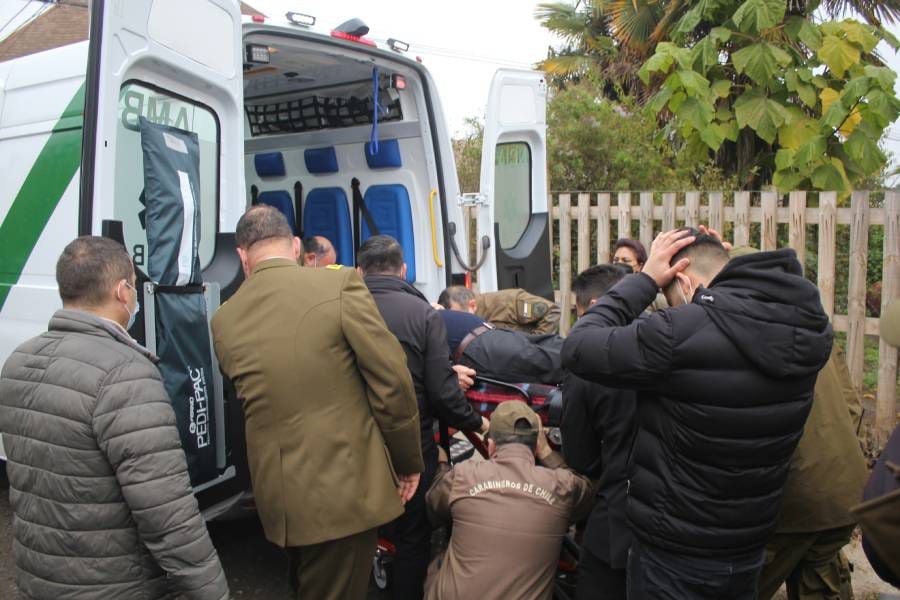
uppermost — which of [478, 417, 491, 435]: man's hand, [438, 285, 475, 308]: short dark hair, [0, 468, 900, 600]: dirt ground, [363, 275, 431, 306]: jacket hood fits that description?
[363, 275, 431, 306]: jacket hood

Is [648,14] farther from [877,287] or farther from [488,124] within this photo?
[488,124]

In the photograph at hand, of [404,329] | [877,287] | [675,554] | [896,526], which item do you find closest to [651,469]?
[675,554]

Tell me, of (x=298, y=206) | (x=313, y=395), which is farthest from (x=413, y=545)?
(x=298, y=206)

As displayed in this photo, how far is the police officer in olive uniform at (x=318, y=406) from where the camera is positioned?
2.43 metres

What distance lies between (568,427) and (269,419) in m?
1.08

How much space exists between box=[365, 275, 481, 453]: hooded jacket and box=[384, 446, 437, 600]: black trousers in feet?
0.42

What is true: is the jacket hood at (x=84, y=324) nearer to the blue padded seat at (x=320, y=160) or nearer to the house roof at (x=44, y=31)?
the blue padded seat at (x=320, y=160)

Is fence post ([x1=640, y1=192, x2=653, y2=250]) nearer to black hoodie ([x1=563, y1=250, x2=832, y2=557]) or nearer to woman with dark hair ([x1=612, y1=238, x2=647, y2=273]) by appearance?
woman with dark hair ([x1=612, y1=238, x2=647, y2=273])

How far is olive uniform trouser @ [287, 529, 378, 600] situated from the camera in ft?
8.32

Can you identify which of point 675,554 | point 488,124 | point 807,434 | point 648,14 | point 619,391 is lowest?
point 675,554

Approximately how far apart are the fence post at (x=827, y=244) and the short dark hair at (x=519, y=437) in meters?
3.26

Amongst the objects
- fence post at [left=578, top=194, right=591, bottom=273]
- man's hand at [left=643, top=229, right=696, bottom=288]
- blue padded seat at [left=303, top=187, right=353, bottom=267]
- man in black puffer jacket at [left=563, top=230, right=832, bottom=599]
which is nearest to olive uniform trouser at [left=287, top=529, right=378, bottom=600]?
man in black puffer jacket at [left=563, top=230, right=832, bottom=599]

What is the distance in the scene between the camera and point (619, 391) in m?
2.58

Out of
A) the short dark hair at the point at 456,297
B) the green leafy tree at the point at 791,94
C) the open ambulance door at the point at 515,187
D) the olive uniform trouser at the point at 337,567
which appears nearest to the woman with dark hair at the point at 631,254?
the open ambulance door at the point at 515,187
